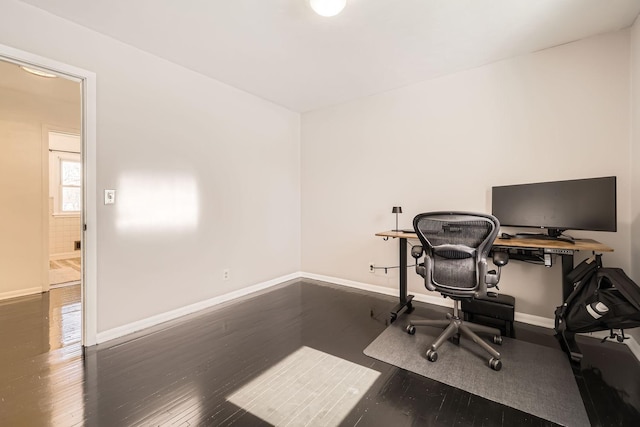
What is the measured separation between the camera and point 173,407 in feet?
5.27

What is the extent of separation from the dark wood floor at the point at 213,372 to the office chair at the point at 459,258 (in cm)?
50

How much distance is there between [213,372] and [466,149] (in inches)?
128

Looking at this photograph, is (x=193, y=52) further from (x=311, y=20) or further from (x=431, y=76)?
(x=431, y=76)

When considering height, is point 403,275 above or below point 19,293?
above

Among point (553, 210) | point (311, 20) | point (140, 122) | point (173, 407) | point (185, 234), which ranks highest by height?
point (311, 20)

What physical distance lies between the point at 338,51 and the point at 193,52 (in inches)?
56.3

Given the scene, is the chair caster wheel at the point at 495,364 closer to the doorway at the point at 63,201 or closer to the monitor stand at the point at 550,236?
the monitor stand at the point at 550,236

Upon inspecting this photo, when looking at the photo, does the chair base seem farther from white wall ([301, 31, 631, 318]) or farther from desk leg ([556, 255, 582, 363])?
white wall ([301, 31, 631, 318])

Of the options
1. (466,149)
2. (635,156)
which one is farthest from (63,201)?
(635,156)

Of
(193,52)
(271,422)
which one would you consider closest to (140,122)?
(193,52)

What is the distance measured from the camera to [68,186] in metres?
5.88

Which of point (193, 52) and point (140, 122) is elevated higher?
point (193, 52)

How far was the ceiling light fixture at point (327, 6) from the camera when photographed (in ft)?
6.16

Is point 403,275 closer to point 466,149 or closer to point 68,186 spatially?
point 466,149
